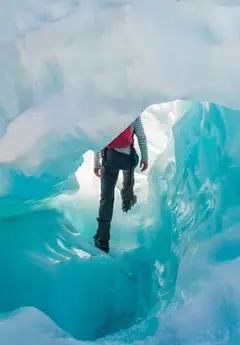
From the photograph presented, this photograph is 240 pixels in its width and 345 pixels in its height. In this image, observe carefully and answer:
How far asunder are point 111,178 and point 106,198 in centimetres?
11


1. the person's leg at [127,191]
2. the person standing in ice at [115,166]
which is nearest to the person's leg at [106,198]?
the person standing in ice at [115,166]

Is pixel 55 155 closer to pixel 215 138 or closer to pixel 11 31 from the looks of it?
pixel 11 31

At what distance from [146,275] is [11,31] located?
1.39 metres

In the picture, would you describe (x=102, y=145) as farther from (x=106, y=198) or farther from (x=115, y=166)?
(x=106, y=198)

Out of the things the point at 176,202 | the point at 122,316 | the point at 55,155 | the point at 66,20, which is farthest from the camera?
the point at 176,202

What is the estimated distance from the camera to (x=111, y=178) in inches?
114

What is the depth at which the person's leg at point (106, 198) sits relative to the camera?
2895 millimetres

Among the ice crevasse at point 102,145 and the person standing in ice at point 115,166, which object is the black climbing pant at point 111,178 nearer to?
the person standing in ice at point 115,166

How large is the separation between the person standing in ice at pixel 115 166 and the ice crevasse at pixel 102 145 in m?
0.17

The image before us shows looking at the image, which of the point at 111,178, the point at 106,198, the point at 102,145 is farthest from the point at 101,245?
the point at 102,145

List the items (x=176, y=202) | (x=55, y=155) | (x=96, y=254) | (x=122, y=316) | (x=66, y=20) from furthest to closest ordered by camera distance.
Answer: (x=176, y=202) → (x=96, y=254) → (x=122, y=316) → (x=55, y=155) → (x=66, y=20)

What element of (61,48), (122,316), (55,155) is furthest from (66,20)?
(122,316)

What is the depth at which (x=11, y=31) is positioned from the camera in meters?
2.28

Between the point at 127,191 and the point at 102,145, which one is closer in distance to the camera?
the point at 102,145
